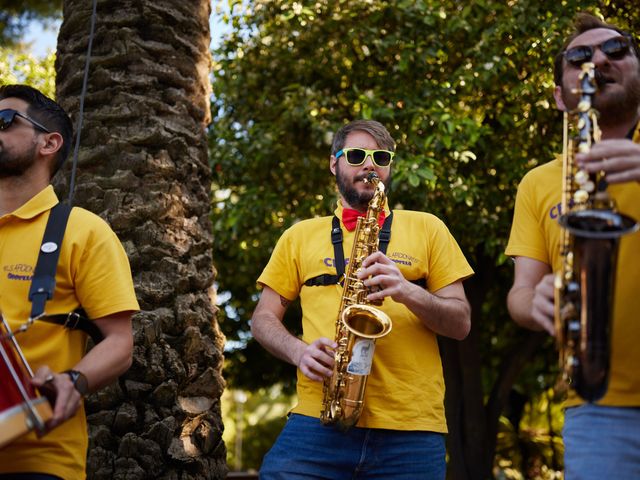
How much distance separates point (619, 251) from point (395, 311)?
1288 millimetres

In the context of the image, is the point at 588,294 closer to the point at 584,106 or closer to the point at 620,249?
the point at 620,249

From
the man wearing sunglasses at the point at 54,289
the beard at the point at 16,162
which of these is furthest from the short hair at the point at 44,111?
the beard at the point at 16,162

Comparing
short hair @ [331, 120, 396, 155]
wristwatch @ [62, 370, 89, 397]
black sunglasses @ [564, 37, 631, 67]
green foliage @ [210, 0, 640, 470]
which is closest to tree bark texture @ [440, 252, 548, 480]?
green foliage @ [210, 0, 640, 470]

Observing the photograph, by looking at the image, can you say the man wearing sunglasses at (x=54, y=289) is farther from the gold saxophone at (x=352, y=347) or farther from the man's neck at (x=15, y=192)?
the gold saxophone at (x=352, y=347)

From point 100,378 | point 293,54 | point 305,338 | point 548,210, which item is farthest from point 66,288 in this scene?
point 293,54

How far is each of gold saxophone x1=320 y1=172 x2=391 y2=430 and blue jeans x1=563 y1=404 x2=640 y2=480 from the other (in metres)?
1.05

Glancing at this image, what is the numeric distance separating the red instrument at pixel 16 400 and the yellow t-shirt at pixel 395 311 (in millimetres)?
1440

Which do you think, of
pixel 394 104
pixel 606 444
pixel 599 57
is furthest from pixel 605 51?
pixel 394 104

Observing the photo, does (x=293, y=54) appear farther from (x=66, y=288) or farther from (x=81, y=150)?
(x=66, y=288)

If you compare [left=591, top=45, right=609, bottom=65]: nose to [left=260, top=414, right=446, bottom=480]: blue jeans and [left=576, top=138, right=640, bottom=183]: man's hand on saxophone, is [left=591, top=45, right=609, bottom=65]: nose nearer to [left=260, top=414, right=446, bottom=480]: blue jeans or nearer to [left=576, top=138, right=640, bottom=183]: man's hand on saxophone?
[left=576, top=138, right=640, bottom=183]: man's hand on saxophone

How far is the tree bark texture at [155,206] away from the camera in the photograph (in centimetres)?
406

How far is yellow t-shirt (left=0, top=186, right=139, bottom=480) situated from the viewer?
2.90m

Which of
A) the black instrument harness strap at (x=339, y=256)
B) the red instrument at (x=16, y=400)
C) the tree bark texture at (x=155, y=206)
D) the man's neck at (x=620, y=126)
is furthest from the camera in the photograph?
the tree bark texture at (x=155, y=206)

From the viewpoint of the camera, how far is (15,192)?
10.6 ft
